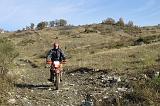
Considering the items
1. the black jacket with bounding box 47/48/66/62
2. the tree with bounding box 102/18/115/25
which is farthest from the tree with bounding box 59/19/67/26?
the black jacket with bounding box 47/48/66/62

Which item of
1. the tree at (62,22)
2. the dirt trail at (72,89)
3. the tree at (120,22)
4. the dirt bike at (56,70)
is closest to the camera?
the dirt trail at (72,89)

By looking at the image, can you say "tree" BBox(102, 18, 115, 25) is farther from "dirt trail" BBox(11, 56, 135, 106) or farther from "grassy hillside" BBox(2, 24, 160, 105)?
"dirt trail" BBox(11, 56, 135, 106)

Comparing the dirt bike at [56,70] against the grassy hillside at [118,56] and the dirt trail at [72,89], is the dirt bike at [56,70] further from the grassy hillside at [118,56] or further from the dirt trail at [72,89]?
the grassy hillside at [118,56]

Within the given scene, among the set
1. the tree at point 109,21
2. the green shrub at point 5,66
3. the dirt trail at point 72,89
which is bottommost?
the dirt trail at point 72,89

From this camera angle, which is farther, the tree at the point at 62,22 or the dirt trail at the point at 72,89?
the tree at the point at 62,22

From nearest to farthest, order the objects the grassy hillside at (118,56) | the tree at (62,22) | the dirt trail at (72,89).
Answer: the grassy hillside at (118,56)
the dirt trail at (72,89)
the tree at (62,22)

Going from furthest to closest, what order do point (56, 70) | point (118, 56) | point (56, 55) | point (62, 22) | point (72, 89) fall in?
1. point (62, 22)
2. point (118, 56)
3. point (56, 55)
4. point (56, 70)
5. point (72, 89)

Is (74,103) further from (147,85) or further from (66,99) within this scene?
(147,85)

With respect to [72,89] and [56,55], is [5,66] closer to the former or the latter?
[56,55]

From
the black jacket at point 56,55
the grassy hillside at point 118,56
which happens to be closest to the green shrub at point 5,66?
the black jacket at point 56,55

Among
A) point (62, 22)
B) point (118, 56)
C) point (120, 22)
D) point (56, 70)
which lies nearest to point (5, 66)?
point (56, 70)

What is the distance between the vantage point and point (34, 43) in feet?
191

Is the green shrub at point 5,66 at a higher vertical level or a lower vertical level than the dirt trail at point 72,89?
higher

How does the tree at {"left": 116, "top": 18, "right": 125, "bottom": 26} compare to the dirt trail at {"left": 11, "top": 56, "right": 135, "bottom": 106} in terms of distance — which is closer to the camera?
the dirt trail at {"left": 11, "top": 56, "right": 135, "bottom": 106}
